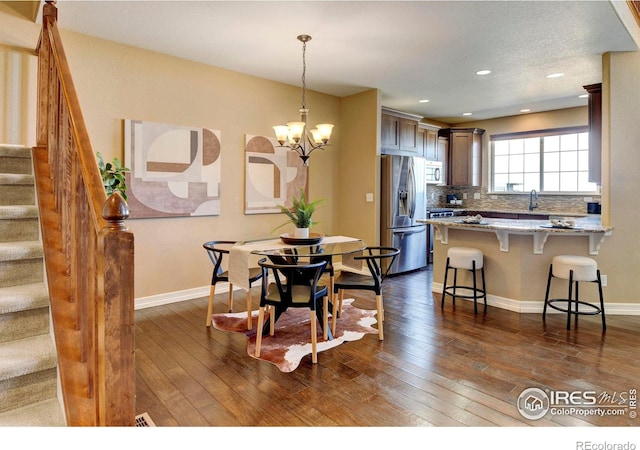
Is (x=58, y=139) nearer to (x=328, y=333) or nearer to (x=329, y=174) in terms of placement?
(x=328, y=333)

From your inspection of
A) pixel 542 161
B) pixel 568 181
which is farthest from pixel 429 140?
pixel 568 181

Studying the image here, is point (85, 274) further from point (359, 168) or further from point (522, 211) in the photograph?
point (522, 211)

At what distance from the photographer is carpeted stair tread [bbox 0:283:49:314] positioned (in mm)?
1611

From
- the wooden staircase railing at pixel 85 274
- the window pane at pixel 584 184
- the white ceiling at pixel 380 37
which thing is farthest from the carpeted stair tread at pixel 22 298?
the window pane at pixel 584 184

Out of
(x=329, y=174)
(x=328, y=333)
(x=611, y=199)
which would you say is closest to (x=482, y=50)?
(x=611, y=199)

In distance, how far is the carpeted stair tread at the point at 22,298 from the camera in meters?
1.61

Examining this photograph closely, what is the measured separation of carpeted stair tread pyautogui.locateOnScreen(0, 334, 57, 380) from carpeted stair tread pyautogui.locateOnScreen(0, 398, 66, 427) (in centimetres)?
15

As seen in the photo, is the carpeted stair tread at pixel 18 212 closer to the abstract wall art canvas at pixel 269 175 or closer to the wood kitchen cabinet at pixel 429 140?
the abstract wall art canvas at pixel 269 175

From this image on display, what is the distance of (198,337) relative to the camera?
318 centimetres

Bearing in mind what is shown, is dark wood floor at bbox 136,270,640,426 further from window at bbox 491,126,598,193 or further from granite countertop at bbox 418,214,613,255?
window at bbox 491,126,598,193

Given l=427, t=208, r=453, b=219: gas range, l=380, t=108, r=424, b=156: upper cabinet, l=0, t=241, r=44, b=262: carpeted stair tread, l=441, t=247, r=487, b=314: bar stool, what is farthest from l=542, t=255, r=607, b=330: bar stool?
l=0, t=241, r=44, b=262: carpeted stair tread

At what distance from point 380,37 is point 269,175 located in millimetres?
2184

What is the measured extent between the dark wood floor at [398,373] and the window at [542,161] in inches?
146
